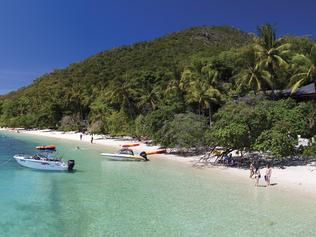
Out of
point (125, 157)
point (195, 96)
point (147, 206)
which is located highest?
point (195, 96)

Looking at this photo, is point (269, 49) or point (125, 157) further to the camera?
point (269, 49)

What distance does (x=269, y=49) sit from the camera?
37.1 meters

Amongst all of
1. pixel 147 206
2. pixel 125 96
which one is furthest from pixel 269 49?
pixel 125 96

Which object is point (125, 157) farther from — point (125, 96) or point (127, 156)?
point (125, 96)

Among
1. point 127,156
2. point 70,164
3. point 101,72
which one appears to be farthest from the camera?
point 101,72

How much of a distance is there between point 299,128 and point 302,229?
1294 cm

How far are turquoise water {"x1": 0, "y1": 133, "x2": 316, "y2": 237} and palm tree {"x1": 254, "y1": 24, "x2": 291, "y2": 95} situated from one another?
1675 centimetres

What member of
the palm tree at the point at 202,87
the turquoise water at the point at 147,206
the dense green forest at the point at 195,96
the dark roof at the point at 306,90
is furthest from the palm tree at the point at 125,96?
the turquoise water at the point at 147,206

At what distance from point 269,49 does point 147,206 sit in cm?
2618

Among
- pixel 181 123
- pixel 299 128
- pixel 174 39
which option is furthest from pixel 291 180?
pixel 174 39

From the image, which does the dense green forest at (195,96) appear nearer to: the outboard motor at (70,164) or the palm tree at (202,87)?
the palm tree at (202,87)

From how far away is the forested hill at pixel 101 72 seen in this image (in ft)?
271

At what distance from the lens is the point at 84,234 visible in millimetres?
13180

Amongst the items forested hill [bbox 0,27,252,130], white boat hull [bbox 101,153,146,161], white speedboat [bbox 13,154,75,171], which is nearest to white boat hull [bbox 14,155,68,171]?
white speedboat [bbox 13,154,75,171]
